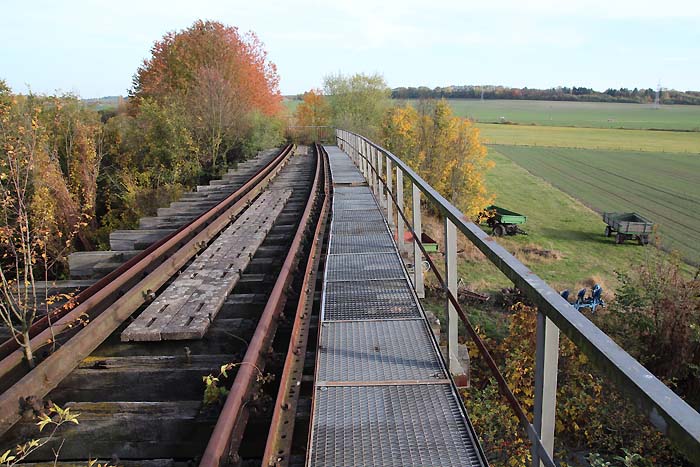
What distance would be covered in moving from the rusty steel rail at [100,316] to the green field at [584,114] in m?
92.1

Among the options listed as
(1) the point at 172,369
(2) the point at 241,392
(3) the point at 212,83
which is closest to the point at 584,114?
(3) the point at 212,83

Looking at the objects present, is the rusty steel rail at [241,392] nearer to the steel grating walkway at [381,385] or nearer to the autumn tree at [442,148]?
the steel grating walkway at [381,385]

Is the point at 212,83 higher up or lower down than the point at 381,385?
higher up

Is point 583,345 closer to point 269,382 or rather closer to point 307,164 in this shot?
point 269,382

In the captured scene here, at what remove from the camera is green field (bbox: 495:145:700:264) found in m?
38.2

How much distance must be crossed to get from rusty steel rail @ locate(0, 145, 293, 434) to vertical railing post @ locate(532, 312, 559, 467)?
285 centimetres

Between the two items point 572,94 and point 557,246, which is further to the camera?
point 572,94

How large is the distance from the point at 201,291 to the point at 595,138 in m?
96.1

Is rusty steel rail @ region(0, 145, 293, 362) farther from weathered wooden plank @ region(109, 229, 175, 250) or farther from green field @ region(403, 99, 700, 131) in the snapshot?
green field @ region(403, 99, 700, 131)

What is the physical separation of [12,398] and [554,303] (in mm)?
3016

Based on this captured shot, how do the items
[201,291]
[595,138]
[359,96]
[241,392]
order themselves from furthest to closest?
[595,138], [359,96], [201,291], [241,392]

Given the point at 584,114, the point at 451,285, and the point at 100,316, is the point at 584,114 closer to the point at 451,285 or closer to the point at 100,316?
the point at 451,285

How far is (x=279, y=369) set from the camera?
3.59 meters

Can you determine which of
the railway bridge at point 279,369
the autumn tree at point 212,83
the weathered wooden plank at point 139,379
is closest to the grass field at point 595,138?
the autumn tree at point 212,83
